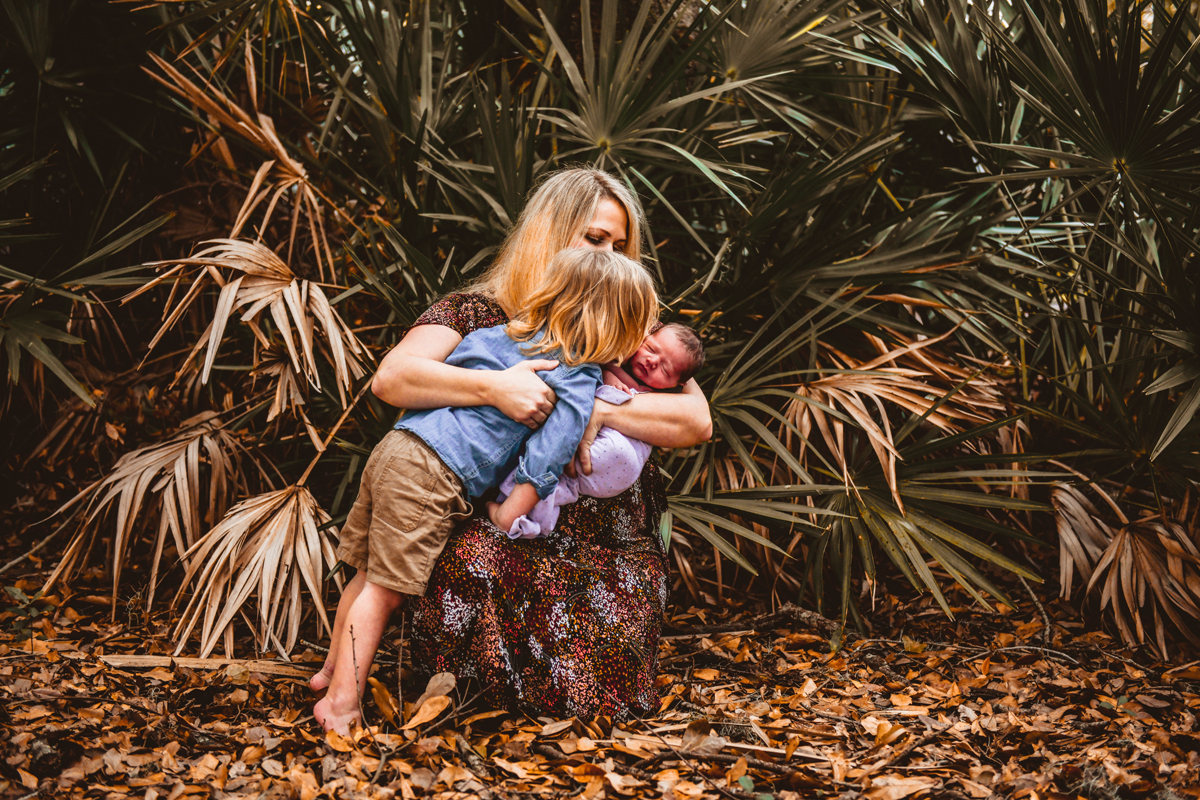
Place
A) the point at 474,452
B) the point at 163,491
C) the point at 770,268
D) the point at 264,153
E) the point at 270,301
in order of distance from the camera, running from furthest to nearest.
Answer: the point at 264,153, the point at 770,268, the point at 163,491, the point at 270,301, the point at 474,452

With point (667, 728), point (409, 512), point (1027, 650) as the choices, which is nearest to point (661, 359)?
point (409, 512)

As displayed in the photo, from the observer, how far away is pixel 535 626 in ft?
6.85

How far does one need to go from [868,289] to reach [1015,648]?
135 cm

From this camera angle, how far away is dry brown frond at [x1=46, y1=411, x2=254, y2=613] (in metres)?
2.73


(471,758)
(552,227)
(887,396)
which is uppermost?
(552,227)

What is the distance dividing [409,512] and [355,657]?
14.3 inches

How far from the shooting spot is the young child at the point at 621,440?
81.4 inches

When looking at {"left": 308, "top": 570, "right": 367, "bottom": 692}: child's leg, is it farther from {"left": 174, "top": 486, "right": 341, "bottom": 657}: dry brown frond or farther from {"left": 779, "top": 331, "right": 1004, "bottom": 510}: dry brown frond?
{"left": 779, "top": 331, "right": 1004, "bottom": 510}: dry brown frond

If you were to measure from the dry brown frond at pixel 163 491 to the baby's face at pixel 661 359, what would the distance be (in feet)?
5.45

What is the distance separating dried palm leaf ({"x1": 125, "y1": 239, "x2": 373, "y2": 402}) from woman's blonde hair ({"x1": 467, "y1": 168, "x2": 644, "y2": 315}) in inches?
23.5

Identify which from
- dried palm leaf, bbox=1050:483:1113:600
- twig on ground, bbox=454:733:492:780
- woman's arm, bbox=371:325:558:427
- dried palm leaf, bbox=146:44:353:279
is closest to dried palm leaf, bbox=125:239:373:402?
dried palm leaf, bbox=146:44:353:279

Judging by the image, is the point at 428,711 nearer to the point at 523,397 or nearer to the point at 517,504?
the point at 517,504

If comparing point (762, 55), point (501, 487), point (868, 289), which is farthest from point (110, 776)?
point (762, 55)

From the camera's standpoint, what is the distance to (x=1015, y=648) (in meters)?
2.81
